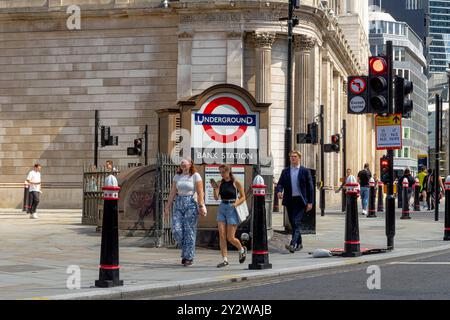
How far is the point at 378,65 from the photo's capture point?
17.0m

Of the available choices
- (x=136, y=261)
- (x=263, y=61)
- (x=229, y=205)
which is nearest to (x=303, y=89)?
(x=263, y=61)

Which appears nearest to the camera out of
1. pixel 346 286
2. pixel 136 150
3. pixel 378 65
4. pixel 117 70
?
pixel 346 286

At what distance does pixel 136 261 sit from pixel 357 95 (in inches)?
213

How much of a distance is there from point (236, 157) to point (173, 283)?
6.32 meters

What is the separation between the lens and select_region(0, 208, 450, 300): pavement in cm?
1141

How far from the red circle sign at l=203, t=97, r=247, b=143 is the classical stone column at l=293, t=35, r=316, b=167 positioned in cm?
2708

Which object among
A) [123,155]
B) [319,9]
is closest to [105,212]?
[123,155]

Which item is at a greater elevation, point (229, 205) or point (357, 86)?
point (357, 86)

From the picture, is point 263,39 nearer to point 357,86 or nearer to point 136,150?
point 136,150

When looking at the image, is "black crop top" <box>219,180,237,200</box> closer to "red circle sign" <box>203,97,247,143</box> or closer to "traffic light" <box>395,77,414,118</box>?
"red circle sign" <box>203,97,247,143</box>

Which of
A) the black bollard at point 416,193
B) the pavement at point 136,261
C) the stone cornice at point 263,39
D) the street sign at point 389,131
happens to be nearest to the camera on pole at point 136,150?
the stone cornice at point 263,39

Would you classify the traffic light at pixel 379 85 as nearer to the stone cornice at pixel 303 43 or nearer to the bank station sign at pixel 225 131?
the bank station sign at pixel 225 131
